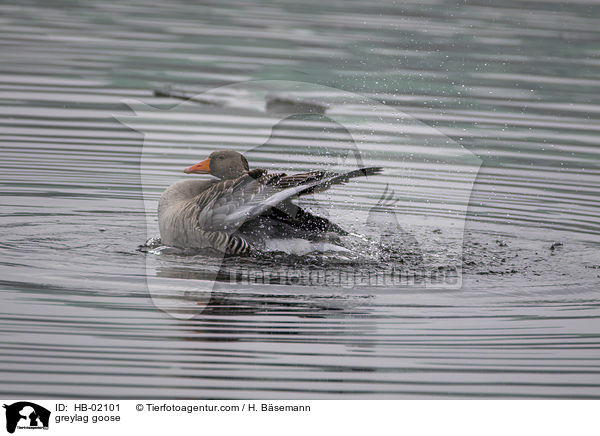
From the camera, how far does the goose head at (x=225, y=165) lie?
866cm

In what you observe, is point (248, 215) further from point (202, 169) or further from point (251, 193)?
point (202, 169)

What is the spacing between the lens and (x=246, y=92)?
13555mm

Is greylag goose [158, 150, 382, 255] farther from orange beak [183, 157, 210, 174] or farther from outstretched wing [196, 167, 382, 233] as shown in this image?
orange beak [183, 157, 210, 174]

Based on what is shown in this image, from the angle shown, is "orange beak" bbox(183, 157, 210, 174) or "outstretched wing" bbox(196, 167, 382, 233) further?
"orange beak" bbox(183, 157, 210, 174)

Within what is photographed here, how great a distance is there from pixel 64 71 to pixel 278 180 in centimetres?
749

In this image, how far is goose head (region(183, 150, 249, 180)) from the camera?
28.4 ft
